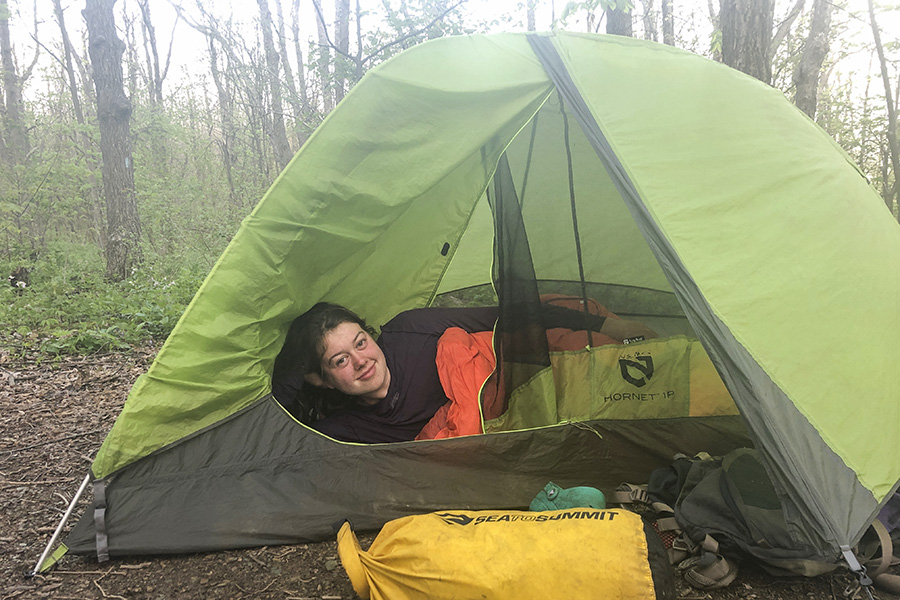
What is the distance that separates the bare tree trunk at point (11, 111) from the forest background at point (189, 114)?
0.04 m

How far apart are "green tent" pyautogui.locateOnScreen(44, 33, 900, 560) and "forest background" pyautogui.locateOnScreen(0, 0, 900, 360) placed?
124 centimetres

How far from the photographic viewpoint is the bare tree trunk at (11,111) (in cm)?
891

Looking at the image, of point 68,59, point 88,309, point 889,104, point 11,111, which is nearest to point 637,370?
point 88,309

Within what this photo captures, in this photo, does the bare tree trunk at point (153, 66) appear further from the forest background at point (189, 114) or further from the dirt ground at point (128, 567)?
the dirt ground at point (128, 567)

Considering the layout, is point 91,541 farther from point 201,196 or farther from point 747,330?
point 201,196

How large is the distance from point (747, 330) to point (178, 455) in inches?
74.5

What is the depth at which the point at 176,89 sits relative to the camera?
14906 millimetres

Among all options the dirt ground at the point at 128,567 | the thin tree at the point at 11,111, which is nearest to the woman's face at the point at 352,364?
the dirt ground at the point at 128,567

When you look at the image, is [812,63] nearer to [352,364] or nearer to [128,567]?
[352,364]

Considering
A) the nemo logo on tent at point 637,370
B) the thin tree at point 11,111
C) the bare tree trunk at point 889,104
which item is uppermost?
the thin tree at point 11,111

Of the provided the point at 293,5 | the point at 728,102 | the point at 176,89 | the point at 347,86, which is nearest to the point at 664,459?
the point at 728,102

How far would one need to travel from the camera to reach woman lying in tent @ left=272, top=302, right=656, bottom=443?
233 cm

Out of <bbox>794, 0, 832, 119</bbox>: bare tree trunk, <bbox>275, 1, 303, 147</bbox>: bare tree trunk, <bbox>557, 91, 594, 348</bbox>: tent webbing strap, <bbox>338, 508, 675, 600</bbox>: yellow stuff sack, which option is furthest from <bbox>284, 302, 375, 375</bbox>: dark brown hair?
<bbox>275, 1, 303, 147</bbox>: bare tree trunk

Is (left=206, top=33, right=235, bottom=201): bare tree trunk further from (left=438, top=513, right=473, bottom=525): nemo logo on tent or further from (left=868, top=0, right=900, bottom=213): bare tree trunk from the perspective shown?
(left=438, top=513, right=473, bottom=525): nemo logo on tent
